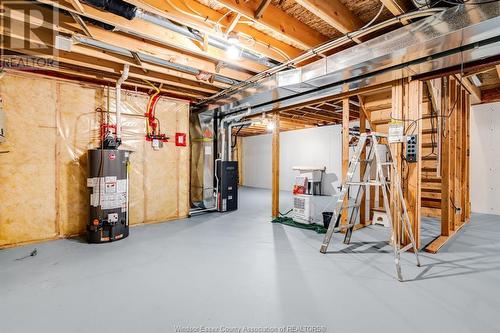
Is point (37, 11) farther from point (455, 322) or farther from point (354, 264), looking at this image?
point (455, 322)

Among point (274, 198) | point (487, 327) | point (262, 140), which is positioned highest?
point (262, 140)

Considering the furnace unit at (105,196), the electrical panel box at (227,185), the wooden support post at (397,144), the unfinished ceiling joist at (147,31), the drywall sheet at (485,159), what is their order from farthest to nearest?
the electrical panel box at (227,185), the drywall sheet at (485,159), the furnace unit at (105,196), the wooden support post at (397,144), the unfinished ceiling joist at (147,31)

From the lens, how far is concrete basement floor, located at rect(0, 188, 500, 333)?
162cm

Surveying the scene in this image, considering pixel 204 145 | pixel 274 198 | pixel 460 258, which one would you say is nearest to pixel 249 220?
pixel 274 198

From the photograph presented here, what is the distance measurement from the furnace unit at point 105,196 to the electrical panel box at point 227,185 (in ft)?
6.95

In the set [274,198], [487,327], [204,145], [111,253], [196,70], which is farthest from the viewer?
[204,145]

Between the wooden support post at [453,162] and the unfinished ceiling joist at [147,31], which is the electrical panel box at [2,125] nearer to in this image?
the unfinished ceiling joist at [147,31]

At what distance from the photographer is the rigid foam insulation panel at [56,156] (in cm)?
307

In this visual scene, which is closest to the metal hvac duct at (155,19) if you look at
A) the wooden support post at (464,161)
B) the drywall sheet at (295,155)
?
the wooden support post at (464,161)

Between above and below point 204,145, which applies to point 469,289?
below

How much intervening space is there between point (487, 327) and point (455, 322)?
0.18m

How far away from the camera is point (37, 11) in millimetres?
2117

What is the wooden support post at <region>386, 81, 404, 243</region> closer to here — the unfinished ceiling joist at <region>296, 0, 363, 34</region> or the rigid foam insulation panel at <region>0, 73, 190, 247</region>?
the unfinished ceiling joist at <region>296, 0, 363, 34</region>

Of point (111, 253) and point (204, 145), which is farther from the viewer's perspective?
point (204, 145)
